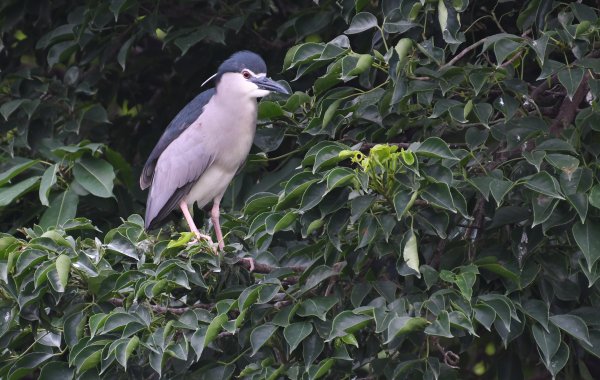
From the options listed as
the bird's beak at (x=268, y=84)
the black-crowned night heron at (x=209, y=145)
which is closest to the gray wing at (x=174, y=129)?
the black-crowned night heron at (x=209, y=145)

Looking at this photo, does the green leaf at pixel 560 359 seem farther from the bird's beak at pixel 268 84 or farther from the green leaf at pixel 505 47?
the bird's beak at pixel 268 84

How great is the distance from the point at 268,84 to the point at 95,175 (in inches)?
28.5

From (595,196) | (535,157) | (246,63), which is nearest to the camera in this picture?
(595,196)

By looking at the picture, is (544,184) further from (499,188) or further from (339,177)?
(339,177)

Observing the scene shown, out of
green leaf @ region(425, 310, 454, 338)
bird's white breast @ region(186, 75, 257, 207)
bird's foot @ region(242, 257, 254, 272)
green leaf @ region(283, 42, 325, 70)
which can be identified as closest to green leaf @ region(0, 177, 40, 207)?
bird's white breast @ region(186, 75, 257, 207)

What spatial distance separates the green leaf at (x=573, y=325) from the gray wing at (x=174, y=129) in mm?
1897

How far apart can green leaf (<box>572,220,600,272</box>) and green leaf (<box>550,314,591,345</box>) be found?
17cm

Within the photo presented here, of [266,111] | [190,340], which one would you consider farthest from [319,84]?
[190,340]

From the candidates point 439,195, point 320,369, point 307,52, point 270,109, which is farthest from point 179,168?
point 439,195

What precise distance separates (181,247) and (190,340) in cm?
36

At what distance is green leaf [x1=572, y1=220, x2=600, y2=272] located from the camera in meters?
2.76

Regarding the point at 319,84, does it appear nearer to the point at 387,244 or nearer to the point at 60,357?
the point at 387,244

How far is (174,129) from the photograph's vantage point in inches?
167

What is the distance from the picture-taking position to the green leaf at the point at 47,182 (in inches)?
148
